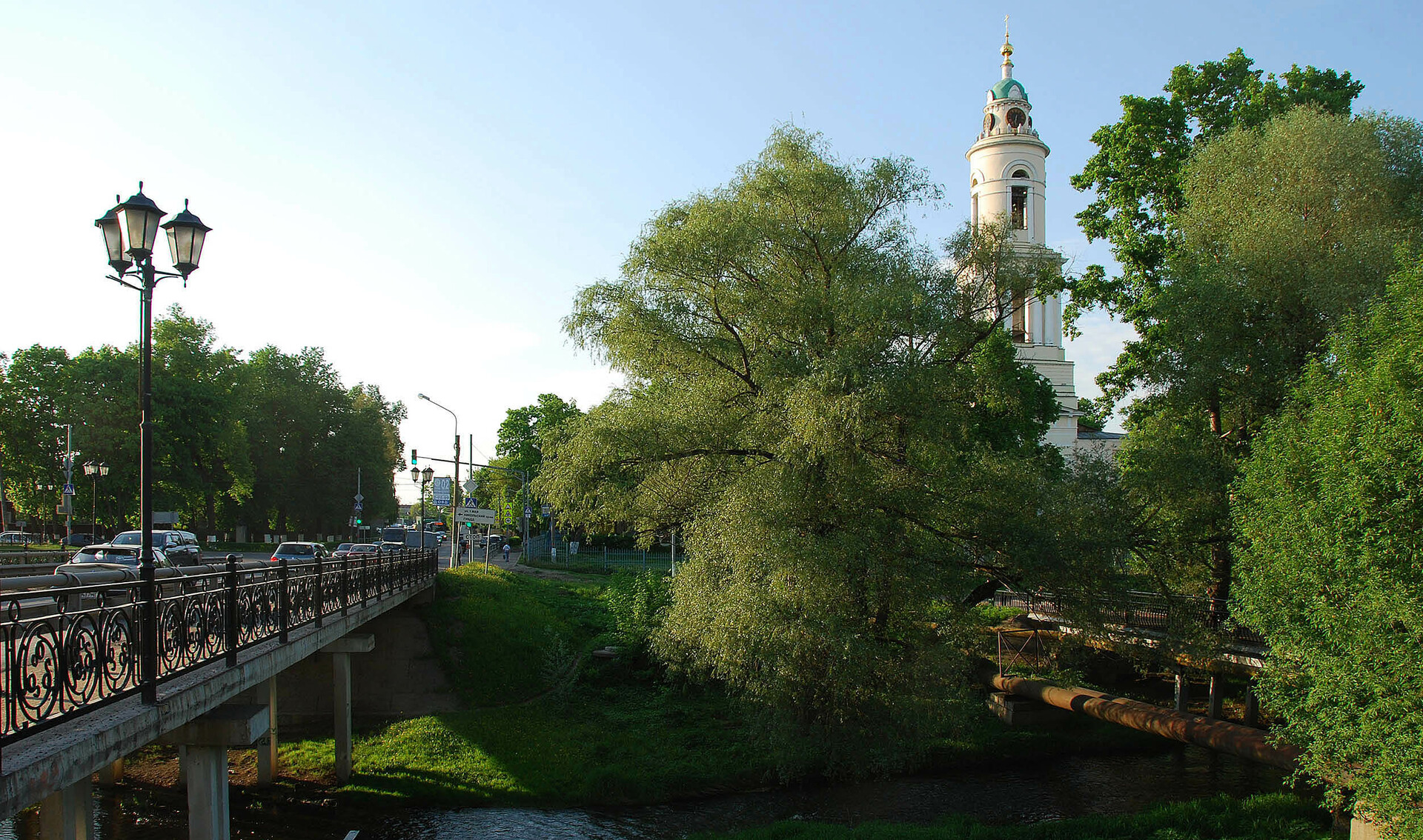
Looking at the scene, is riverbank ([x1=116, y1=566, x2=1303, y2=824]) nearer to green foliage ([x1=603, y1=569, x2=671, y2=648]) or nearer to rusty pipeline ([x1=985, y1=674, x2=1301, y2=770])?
green foliage ([x1=603, y1=569, x2=671, y2=648])

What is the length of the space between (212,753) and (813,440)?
9.77 meters

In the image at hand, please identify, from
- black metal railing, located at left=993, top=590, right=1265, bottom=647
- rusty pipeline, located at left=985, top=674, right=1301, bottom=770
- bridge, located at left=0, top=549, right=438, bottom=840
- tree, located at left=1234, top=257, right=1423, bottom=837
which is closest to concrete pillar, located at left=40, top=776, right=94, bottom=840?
bridge, located at left=0, top=549, right=438, bottom=840

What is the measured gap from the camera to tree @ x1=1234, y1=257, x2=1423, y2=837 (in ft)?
37.4

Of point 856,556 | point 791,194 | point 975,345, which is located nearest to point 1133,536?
point 975,345

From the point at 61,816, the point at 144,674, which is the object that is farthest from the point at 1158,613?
the point at 61,816

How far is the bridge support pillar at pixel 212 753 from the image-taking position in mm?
10242

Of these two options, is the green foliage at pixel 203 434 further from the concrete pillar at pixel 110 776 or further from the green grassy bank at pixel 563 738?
the concrete pillar at pixel 110 776

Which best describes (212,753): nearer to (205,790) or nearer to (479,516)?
(205,790)

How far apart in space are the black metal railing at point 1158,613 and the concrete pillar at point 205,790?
13.7 m

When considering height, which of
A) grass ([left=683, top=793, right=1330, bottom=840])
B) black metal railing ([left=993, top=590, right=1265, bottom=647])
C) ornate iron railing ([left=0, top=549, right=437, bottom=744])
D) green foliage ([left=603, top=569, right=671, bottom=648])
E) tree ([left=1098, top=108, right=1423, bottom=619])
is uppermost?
tree ([left=1098, top=108, right=1423, bottom=619])

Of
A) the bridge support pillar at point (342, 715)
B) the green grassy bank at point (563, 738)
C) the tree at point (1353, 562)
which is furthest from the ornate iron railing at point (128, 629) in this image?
the tree at point (1353, 562)

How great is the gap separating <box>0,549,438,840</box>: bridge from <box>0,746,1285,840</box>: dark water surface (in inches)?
170

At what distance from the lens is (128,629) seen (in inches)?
322

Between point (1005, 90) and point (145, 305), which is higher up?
point (1005, 90)
